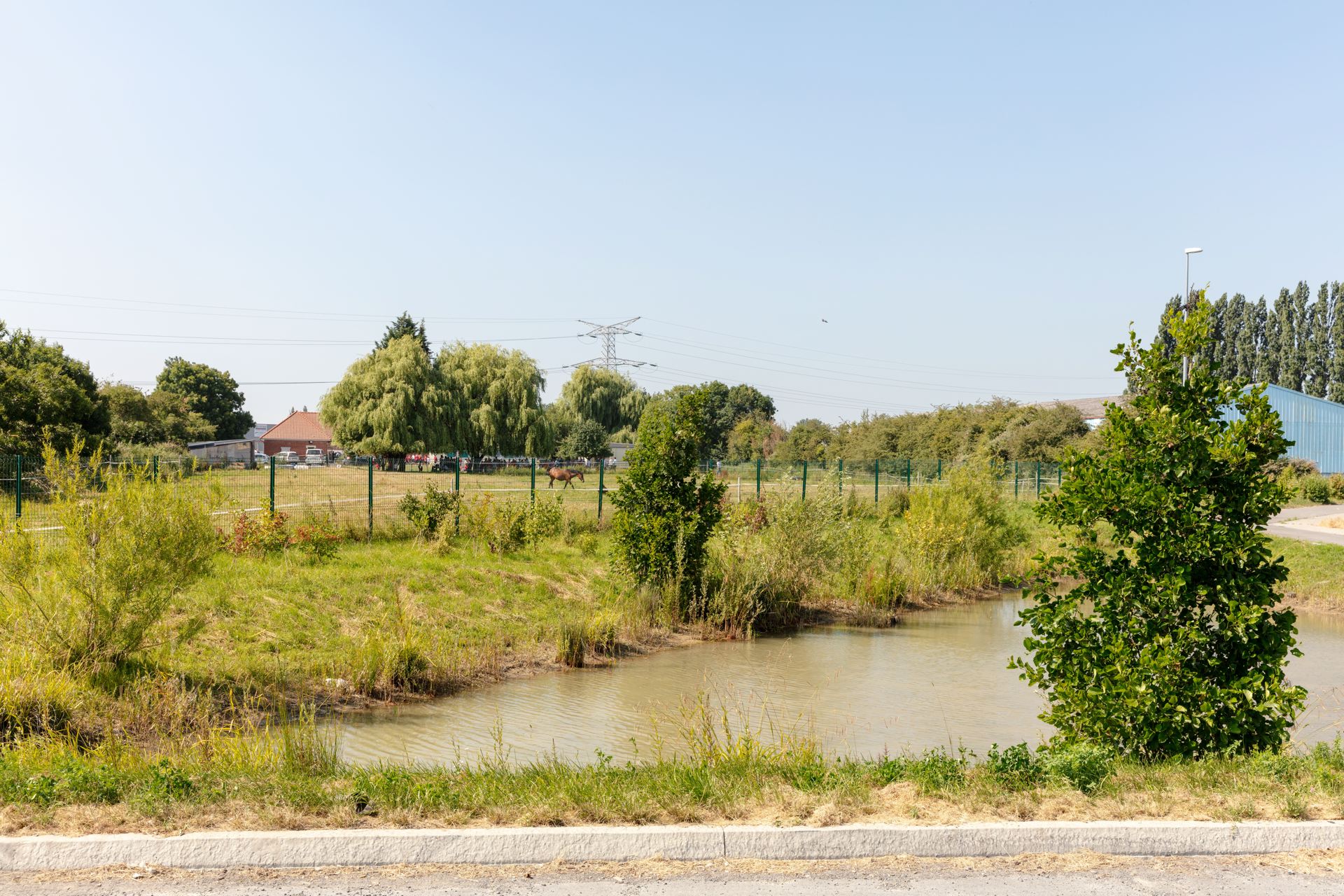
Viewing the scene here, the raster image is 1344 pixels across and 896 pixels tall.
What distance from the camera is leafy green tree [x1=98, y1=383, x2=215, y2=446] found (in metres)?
50.6

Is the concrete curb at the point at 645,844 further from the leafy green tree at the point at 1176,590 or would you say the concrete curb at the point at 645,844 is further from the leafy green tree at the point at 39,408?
the leafy green tree at the point at 39,408

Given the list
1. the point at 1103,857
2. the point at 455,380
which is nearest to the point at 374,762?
the point at 1103,857

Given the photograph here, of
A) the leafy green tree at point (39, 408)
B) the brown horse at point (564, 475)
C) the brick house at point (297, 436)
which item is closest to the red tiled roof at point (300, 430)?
the brick house at point (297, 436)

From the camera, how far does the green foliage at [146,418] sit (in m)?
50.4

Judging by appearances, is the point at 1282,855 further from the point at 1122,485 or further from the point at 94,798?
the point at 94,798

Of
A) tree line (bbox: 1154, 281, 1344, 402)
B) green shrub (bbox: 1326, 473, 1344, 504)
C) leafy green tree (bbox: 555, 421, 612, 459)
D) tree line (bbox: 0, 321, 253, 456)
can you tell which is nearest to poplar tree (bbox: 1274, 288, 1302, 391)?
tree line (bbox: 1154, 281, 1344, 402)

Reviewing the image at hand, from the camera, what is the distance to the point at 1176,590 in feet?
21.7

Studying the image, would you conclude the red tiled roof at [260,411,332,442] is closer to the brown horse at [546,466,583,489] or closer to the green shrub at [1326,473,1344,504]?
the brown horse at [546,466,583,489]

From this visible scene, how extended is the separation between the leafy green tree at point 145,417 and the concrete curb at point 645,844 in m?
39.5

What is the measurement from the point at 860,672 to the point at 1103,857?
843 cm

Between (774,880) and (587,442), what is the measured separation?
71429mm

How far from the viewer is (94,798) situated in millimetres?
5480

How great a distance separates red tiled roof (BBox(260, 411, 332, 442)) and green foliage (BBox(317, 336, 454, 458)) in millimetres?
52939

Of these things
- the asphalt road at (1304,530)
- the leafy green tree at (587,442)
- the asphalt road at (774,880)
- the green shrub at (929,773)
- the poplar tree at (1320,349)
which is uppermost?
the poplar tree at (1320,349)
